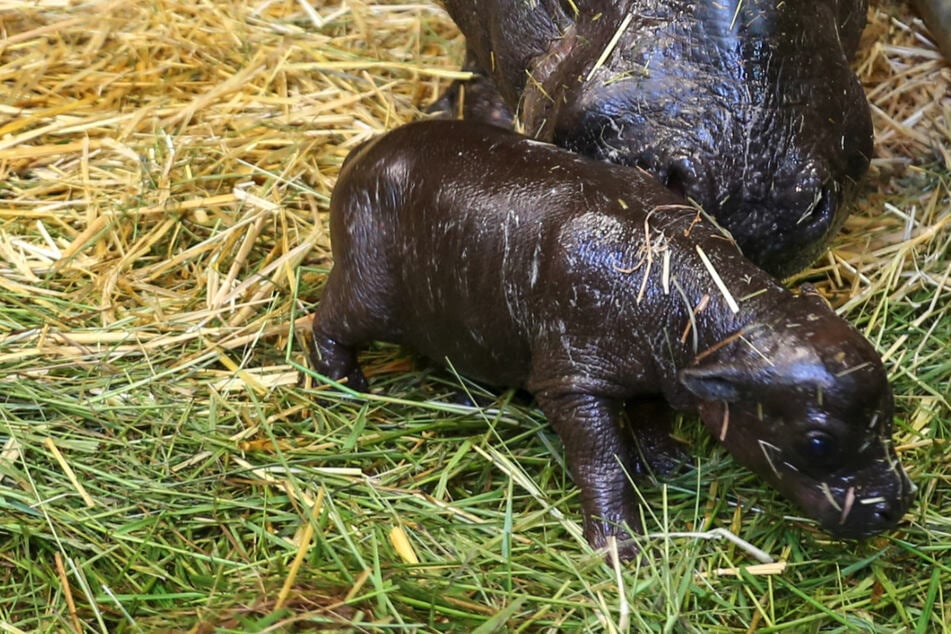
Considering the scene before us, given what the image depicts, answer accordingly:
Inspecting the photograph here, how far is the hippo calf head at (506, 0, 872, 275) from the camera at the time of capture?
327cm

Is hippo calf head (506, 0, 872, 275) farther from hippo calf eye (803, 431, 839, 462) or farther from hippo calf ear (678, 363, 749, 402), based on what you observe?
hippo calf eye (803, 431, 839, 462)

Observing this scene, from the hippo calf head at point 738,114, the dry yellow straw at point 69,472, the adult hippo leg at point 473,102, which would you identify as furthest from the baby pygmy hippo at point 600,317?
the adult hippo leg at point 473,102

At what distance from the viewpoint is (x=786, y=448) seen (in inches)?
115

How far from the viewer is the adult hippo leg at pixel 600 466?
125 inches

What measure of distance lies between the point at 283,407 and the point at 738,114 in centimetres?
164

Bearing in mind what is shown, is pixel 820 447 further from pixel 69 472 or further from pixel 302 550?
pixel 69 472

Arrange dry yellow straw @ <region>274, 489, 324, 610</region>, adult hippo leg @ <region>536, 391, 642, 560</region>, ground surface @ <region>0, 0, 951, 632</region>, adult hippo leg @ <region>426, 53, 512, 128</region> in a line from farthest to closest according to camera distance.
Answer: adult hippo leg @ <region>426, 53, 512, 128</region>, adult hippo leg @ <region>536, 391, 642, 560</region>, ground surface @ <region>0, 0, 951, 632</region>, dry yellow straw @ <region>274, 489, 324, 610</region>

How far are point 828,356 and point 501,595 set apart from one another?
0.99 m

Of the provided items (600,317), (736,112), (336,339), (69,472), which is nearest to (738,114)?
(736,112)

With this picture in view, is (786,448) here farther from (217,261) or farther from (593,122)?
(217,261)

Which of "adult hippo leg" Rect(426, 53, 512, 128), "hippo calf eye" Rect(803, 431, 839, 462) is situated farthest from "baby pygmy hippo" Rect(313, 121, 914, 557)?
"adult hippo leg" Rect(426, 53, 512, 128)

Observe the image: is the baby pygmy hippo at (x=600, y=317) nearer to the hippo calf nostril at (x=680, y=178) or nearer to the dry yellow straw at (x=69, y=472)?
the hippo calf nostril at (x=680, y=178)

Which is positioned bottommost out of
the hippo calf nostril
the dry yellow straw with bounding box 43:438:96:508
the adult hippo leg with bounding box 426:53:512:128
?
the dry yellow straw with bounding box 43:438:96:508

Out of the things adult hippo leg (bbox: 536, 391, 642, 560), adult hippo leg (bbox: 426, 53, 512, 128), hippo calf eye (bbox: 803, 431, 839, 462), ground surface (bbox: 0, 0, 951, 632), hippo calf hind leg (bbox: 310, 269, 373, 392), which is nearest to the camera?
hippo calf eye (bbox: 803, 431, 839, 462)
